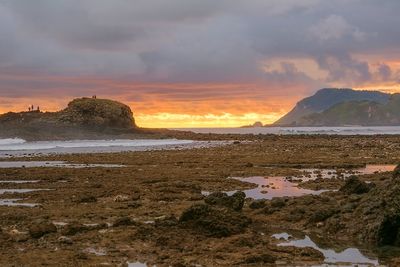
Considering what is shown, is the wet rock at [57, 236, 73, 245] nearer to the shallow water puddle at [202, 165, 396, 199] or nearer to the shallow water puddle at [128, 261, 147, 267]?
the shallow water puddle at [128, 261, 147, 267]

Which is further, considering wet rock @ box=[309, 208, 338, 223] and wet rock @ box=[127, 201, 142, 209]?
wet rock @ box=[127, 201, 142, 209]

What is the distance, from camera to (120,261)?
12078 mm

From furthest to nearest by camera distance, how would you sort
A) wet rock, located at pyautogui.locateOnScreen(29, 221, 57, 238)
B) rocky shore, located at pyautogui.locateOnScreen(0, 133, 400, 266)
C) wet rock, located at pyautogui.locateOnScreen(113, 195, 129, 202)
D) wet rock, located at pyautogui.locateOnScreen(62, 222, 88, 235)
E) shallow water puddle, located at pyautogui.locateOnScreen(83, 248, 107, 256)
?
wet rock, located at pyautogui.locateOnScreen(113, 195, 129, 202), wet rock, located at pyautogui.locateOnScreen(62, 222, 88, 235), wet rock, located at pyautogui.locateOnScreen(29, 221, 57, 238), shallow water puddle, located at pyautogui.locateOnScreen(83, 248, 107, 256), rocky shore, located at pyautogui.locateOnScreen(0, 133, 400, 266)

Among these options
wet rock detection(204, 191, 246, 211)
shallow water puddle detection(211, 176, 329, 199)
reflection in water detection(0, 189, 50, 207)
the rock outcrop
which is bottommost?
shallow water puddle detection(211, 176, 329, 199)

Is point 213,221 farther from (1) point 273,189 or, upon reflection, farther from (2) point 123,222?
(1) point 273,189

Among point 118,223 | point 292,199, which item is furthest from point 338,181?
point 118,223

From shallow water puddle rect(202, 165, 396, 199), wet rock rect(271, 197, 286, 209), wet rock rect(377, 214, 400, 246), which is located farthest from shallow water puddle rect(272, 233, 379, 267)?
shallow water puddle rect(202, 165, 396, 199)

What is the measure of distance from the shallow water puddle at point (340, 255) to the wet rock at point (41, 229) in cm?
646

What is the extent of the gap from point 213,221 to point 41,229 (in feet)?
15.9

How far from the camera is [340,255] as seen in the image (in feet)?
→ 41.7

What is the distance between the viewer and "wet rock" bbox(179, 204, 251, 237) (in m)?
14.7

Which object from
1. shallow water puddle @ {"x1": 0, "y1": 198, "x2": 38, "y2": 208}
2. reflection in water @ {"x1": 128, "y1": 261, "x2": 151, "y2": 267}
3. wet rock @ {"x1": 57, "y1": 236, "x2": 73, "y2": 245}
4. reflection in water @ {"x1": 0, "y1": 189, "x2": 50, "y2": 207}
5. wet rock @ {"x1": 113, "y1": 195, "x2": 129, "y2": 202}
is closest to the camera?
reflection in water @ {"x1": 128, "y1": 261, "x2": 151, "y2": 267}

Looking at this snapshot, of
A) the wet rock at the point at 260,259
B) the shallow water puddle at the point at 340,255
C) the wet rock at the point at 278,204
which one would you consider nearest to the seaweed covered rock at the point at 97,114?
the wet rock at the point at 278,204

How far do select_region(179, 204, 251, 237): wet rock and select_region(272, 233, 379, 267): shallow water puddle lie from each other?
4.96 feet
